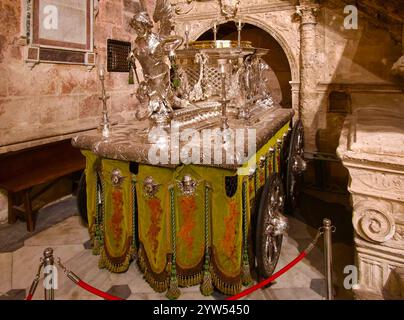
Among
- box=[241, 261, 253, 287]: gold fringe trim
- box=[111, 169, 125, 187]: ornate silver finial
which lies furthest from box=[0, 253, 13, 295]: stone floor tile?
box=[241, 261, 253, 287]: gold fringe trim

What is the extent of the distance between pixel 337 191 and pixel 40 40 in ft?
14.8

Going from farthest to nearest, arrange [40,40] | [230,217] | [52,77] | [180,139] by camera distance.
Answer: [52,77] < [40,40] < [180,139] < [230,217]

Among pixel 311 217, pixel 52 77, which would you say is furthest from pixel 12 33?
pixel 311 217

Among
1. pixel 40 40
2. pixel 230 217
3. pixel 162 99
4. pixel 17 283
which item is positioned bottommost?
pixel 17 283

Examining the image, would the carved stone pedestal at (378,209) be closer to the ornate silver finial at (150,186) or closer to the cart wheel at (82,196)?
the ornate silver finial at (150,186)

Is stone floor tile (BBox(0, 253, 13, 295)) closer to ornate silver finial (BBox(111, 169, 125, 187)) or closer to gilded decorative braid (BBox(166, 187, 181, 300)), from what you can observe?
ornate silver finial (BBox(111, 169, 125, 187))

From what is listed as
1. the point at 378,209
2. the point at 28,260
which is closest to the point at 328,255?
the point at 378,209

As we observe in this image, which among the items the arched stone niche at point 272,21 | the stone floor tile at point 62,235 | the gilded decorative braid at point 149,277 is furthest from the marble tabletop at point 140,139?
the arched stone niche at point 272,21

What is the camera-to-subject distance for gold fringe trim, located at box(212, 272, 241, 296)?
2561 mm

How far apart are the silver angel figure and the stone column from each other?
2.94 metres

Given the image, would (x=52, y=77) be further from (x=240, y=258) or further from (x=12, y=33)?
(x=240, y=258)

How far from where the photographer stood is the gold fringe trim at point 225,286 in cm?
256

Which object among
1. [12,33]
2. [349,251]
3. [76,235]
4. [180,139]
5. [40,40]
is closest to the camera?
[180,139]

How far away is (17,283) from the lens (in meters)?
2.83
